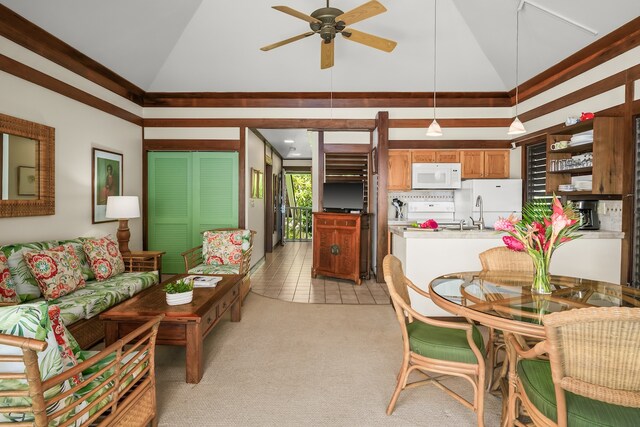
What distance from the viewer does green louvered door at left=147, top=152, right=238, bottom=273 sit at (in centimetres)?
570

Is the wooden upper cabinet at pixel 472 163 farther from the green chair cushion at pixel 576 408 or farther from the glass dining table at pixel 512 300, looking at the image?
the green chair cushion at pixel 576 408

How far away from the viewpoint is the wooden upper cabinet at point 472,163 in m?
5.65

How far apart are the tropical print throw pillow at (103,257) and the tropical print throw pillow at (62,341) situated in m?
2.44

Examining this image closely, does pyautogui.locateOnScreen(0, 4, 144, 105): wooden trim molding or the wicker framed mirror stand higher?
pyautogui.locateOnScreen(0, 4, 144, 105): wooden trim molding

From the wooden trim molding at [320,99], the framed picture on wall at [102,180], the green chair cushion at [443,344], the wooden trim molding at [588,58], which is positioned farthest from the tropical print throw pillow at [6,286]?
the wooden trim molding at [588,58]

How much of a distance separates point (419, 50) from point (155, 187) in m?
4.36

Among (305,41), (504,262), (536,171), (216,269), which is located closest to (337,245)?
(216,269)

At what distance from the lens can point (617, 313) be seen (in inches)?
50.0

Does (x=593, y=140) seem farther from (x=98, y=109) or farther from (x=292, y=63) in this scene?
(x=98, y=109)

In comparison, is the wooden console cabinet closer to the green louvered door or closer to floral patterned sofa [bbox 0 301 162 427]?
the green louvered door

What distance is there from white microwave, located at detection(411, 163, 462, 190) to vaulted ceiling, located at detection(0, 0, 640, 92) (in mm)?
1152

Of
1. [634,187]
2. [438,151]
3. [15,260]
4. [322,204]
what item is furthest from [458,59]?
[15,260]

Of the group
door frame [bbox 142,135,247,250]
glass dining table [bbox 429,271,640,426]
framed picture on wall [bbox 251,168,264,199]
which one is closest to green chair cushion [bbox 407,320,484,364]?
glass dining table [bbox 429,271,640,426]

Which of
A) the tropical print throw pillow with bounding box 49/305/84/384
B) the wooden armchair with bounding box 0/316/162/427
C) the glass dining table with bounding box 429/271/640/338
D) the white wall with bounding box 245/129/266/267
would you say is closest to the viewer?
the wooden armchair with bounding box 0/316/162/427
